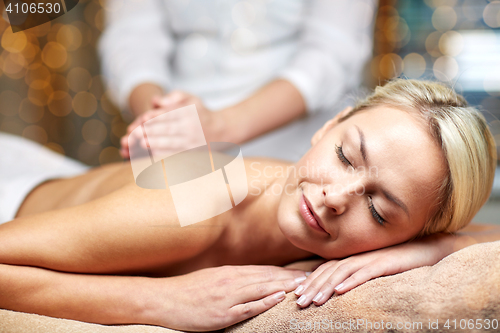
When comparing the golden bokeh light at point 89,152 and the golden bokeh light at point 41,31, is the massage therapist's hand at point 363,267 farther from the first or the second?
the golden bokeh light at point 41,31

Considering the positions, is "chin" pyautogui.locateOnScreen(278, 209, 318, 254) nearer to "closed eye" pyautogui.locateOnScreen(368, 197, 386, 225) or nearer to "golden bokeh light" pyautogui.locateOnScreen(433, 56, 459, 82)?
"closed eye" pyautogui.locateOnScreen(368, 197, 386, 225)

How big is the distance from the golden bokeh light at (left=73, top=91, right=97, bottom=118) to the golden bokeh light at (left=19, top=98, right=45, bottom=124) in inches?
5.3

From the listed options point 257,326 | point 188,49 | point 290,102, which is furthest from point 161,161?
point 188,49

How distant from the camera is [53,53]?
1.49 metres

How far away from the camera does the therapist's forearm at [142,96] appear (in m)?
1.02

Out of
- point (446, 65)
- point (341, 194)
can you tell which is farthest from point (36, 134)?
point (446, 65)

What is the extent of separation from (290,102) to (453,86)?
0.44 metres

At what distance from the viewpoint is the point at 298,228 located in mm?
559

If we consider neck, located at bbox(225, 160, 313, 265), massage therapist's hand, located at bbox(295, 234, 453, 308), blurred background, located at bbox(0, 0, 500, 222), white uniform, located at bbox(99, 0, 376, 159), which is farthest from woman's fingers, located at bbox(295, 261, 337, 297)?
blurred background, located at bbox(0, 0, 500, 222)

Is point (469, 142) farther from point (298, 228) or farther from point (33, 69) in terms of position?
point (33, 69)

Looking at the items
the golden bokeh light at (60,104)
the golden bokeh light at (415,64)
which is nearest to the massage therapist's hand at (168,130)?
the golden bokeh light at (60,104)

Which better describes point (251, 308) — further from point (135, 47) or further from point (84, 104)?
point (84, 104)

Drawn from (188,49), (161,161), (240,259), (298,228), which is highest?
(188,49)

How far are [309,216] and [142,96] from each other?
69 centimetres
